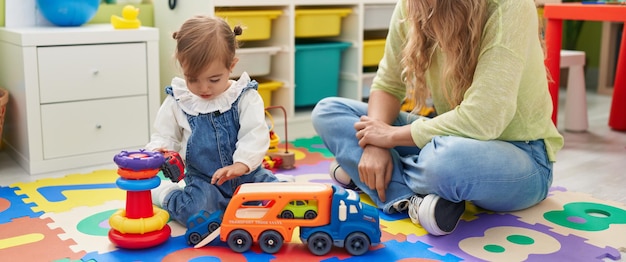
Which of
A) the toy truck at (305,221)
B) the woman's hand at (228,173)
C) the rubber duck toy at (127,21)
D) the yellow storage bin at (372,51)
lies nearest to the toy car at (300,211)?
the toy truck at (305,221)

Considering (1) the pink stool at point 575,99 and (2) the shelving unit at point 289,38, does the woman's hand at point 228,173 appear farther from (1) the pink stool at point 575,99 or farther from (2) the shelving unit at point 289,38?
(1) the pink stool at point 575,99

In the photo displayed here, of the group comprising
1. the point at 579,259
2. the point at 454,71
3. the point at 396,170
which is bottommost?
the point at 579,259

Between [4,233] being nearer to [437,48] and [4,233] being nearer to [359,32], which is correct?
[437,48]

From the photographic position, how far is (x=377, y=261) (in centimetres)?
124

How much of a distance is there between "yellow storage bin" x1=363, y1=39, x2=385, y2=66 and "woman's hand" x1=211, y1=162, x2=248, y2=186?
1.28 metres

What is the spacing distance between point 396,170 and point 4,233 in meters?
0.83

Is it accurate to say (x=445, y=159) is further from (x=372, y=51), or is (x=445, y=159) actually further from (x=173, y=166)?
(x=372, y=51)

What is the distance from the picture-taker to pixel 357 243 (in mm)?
1260

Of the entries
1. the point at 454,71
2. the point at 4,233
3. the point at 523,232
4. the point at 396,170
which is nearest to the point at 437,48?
the point at 454,71

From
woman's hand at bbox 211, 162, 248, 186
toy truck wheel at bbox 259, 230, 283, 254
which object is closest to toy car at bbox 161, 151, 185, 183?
woman's hand at bbox 211, 162, 248, 186

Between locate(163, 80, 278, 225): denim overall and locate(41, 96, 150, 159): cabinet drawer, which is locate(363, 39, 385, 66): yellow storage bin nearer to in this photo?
locate(41, 96, 150, 159): cabinet drawer

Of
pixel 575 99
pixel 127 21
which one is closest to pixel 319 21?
pixel 127 21

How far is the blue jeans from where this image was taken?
1.34m

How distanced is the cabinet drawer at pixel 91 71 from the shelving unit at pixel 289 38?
16 centimetres
